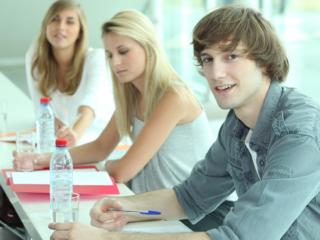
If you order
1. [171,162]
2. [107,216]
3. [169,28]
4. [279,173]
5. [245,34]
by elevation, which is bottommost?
[169,28]

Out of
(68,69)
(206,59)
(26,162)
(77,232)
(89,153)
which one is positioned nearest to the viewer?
(77,232)

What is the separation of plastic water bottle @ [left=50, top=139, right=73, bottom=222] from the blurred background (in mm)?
5183

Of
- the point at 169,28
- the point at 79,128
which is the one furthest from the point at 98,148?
Result: the point at 169,28

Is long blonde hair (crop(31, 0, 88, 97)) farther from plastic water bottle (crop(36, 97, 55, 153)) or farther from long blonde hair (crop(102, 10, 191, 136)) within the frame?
long blonde hair (crop(102, 10, 191, 136))

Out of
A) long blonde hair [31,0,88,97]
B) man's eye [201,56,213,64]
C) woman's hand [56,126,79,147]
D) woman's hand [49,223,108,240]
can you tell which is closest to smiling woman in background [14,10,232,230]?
woman's hand [56,126,79,147]

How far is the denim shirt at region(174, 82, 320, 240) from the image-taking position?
1638 millimetres

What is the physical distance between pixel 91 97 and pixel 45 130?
55 cm

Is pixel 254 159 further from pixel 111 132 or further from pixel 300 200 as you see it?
pixel 111 132

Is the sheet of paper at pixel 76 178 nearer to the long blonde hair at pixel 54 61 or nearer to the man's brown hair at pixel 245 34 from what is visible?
the man's brown hair at pixel 245 34

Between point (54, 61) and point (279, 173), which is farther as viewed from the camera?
point (54, 61)

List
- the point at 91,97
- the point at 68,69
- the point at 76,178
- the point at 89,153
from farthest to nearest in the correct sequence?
1. the point at 68,69
2. the point at 91,97
3. the point at 89,153
4. the point at 76,178

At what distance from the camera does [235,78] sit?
187cm

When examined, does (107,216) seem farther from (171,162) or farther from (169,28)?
(169,28)

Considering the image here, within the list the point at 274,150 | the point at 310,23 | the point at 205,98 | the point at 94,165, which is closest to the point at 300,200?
the point at 274,150
